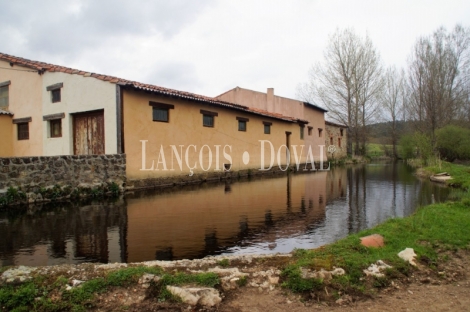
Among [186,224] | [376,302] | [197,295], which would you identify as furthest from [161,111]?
[376,302]

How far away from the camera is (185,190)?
41.3 feet

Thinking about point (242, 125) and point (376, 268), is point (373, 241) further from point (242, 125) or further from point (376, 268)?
point (242, 125)

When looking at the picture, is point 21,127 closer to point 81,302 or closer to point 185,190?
point 185,190

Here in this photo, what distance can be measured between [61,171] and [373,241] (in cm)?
909

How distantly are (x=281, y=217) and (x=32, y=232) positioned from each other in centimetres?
499

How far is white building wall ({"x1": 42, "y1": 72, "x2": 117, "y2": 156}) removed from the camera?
12828 millimetres

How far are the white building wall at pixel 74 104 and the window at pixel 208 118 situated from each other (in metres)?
4.76

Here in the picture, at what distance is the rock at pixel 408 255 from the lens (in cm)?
419

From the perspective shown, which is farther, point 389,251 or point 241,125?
point 241,125

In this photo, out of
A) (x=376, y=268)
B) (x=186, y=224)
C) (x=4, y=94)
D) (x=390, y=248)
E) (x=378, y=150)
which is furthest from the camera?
(x=378, y=150)

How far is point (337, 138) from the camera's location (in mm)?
38125

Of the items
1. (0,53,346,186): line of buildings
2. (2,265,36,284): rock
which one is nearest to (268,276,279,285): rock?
(2,265,36,284): rock

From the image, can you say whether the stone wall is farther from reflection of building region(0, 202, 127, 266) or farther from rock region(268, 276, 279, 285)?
rock region(268, 276, 279, 285)

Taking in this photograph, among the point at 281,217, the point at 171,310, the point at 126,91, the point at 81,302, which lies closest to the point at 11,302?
the point at 81,302
